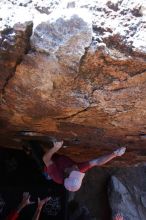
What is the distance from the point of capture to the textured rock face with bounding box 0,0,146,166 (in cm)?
151

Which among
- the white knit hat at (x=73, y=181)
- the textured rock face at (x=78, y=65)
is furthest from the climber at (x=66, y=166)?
the textured rock face at (x=78, y=65)

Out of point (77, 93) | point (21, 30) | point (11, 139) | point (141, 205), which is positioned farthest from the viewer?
point (141, 205)

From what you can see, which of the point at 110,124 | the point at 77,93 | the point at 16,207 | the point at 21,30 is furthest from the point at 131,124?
the point at 16,207

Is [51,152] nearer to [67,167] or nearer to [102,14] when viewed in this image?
[67,167]

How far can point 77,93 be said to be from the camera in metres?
1.80

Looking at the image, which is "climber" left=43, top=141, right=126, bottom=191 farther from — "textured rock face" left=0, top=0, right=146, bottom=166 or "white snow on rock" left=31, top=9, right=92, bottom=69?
"white snow on rock" left=31, top=9, right=92, bottom=69

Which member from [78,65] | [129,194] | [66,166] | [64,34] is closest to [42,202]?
[66,166]

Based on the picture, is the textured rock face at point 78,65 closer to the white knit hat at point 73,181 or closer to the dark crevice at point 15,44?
the dark crevice at point 15,44

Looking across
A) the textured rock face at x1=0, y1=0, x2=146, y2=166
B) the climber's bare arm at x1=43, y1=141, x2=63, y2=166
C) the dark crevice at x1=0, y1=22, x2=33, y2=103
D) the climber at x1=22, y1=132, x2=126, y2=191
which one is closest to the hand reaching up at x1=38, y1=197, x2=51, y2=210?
the climber at x1=22, y1=132, x2=126, y2=191

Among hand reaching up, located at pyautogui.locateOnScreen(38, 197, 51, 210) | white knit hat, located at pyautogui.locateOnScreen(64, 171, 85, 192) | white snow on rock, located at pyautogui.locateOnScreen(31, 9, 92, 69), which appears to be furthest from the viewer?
hand reaching up, located at pyautogui.locateOnScreen(38, 197, 51, 210)

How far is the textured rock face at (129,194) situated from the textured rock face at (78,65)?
2.63m

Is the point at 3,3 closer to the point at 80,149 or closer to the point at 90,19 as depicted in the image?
the point at 90,19

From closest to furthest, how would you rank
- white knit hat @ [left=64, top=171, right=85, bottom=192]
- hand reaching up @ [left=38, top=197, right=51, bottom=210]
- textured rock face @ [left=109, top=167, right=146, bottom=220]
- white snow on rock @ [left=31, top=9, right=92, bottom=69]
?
1. white snow on rock @ [left=31, top=9, right=92, bottom=69]
2. white knit hat @ [left=64, top=171, right=85, bottom=192]
3. hand reaching up @ [left=38, top=197, right=51, bottom=210]
4. textured rock face @ [left=109, top=167, right=146, bottom=220]

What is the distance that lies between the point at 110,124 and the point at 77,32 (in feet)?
2.92
